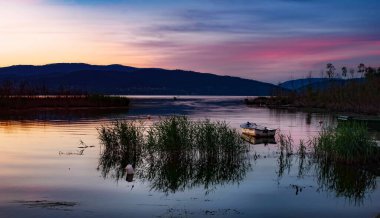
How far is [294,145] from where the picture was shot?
131 ft

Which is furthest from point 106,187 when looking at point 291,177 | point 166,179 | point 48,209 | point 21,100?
point 21,100

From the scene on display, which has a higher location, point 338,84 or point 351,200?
point 338,84

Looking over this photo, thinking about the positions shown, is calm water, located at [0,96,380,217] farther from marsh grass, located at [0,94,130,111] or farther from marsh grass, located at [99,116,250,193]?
marsh grass, located at [0,94,130,111]

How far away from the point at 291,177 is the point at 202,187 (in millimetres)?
5328

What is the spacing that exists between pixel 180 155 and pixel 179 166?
133 centimetres

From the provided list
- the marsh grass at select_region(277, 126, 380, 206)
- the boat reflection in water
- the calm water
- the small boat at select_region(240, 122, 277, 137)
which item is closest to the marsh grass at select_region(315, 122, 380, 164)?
the marsh grass at select_region(277, 126, 380, 206)

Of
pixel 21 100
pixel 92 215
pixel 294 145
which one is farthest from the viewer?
pixel 21 100

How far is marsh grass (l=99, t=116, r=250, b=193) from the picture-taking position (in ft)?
85.7

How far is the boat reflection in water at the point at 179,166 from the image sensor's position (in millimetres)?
24375

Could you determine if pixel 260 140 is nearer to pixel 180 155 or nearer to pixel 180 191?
pixel 180 155

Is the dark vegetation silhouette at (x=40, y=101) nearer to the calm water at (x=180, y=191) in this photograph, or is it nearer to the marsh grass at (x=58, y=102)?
the marsh grass at (x=58, y=102)

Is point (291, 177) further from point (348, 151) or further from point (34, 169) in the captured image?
point (34, 169)

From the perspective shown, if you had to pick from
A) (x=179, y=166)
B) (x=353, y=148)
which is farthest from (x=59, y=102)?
(x=353, y=148)

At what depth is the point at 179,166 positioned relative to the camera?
27844 millimetres
